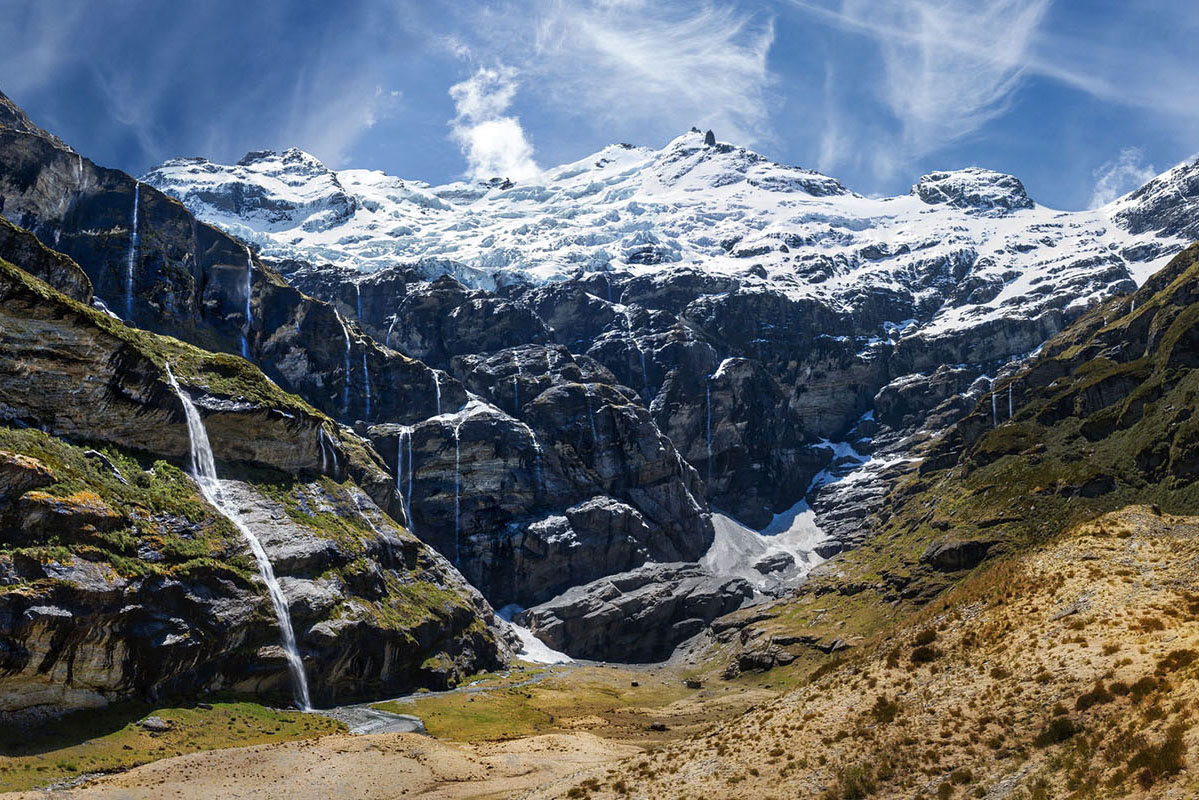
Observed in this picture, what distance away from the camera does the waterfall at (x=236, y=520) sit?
87.7 m

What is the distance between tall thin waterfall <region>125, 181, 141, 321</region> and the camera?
154 meters

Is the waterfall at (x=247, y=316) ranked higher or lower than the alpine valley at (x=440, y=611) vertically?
higher

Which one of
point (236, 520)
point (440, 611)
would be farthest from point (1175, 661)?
point (440, 611)

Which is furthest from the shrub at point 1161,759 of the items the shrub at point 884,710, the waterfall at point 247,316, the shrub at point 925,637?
the waterfall at point 247,316

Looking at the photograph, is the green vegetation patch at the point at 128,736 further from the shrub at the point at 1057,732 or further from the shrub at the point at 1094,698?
the shrub at the point at 1094,698

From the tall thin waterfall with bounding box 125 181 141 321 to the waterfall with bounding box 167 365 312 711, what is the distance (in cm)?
6355

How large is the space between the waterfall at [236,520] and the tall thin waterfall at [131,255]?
63.5m

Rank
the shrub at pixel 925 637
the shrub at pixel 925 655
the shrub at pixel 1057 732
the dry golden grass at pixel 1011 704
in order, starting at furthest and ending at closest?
the shrub at pixel 925 637 < the shrub at pixel 925 655 < the shrub at pixel 1057 732 < the dry golden grass at pixel 1011 704

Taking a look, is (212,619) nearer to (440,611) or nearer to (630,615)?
(440,611)

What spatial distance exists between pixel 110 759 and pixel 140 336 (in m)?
73.6

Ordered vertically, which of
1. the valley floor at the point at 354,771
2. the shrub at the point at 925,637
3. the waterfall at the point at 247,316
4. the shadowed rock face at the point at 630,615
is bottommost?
the valley floor at the point at 354,771

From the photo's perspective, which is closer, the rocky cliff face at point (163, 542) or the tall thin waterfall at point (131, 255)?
the rocky cliff face at point (163, 542)

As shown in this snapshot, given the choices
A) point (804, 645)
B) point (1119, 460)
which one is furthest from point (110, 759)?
point (1119, 460)

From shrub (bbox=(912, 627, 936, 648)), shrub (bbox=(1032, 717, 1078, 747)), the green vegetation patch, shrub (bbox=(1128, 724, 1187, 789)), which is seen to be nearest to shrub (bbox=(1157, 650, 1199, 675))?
shrub (bbox=(1032, 717, 1078, 747))
